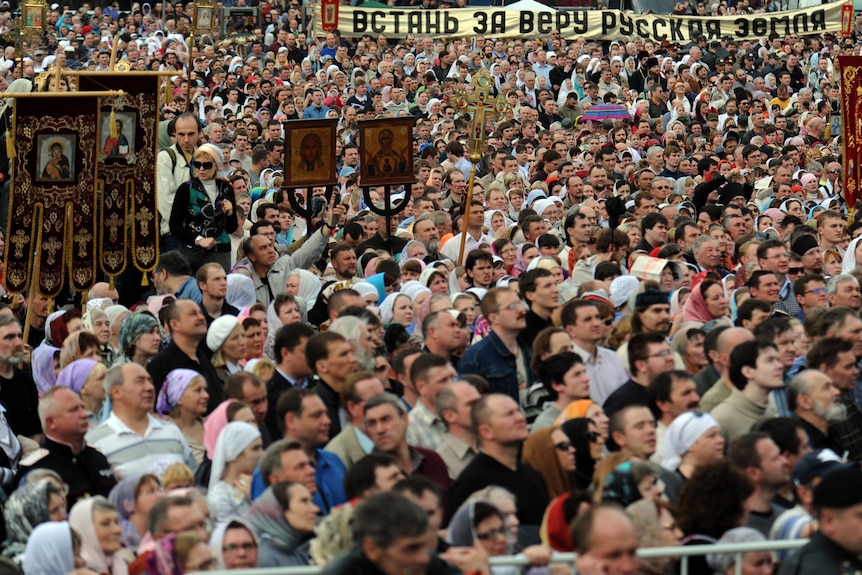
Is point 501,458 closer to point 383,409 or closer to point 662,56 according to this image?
point 383,409

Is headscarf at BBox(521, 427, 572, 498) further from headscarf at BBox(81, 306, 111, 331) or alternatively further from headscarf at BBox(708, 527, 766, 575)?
headscarf at BBox(81, 306, 111, 331)

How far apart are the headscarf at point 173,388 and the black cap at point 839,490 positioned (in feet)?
12.2

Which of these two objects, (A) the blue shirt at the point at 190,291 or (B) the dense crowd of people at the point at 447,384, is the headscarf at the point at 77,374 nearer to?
(B) the dense crowd of people at the point at 447,384

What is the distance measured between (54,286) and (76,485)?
4.07 m

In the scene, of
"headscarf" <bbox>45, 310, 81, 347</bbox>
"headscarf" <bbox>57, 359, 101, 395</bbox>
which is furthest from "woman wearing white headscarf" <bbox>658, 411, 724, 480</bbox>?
"headscarf" <bbox>45, 310, 81, 347</bbox>

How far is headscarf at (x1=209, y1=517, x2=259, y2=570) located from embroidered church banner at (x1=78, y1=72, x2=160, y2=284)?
634 cm

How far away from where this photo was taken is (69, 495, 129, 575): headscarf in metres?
Answer: 7.06

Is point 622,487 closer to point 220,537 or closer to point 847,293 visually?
point 220,537

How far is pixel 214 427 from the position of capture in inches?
323

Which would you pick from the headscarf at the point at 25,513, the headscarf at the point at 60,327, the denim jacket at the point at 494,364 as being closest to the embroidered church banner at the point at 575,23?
the headscarf at the point at 60,327

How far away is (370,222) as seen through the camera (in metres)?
14.8

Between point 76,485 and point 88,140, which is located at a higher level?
point 88,140

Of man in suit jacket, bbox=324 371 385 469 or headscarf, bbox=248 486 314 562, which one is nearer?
headscarf, bbox=248 486 314 562

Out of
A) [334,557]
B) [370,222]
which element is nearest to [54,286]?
[370,222]
